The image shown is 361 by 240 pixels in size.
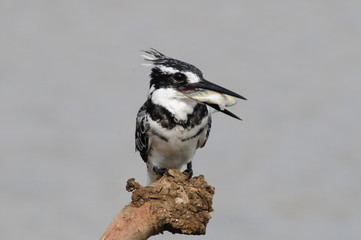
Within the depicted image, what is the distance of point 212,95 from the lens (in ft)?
12.5

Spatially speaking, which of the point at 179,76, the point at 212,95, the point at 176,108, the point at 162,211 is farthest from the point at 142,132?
the point at 162,211

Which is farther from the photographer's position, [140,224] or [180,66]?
[180,66]

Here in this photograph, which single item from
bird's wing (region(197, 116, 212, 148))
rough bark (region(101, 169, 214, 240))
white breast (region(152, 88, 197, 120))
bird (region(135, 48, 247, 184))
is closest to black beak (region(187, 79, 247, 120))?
bird (region(135, 48, 247, 184))

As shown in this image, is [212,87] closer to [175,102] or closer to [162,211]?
[175,102]

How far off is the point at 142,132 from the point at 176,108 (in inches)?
14.6

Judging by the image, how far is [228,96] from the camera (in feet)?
12.4

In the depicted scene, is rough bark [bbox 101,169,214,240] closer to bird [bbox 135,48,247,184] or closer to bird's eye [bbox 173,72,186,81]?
bird [bbox 135,48,247,184]

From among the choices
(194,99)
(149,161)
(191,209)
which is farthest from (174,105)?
(191,209)

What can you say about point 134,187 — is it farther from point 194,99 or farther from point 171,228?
point 194,99

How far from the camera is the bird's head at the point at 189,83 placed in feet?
12.4

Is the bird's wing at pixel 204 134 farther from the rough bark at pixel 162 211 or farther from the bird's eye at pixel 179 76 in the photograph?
the rough bark at pixel 162 211

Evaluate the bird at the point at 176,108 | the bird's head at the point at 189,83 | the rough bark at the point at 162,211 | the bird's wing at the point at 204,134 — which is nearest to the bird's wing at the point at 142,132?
the bird at the point at 176,108

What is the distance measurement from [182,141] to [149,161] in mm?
444

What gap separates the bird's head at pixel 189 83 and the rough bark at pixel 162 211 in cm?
68
